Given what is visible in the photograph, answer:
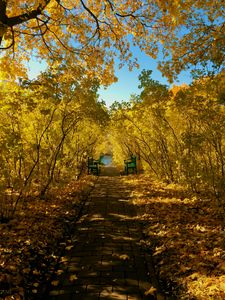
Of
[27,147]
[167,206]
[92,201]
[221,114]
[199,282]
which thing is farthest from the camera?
[92,201]

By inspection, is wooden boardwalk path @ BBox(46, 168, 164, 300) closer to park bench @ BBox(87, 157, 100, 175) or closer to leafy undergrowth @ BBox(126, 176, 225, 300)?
leafy undergrowth @ BBox(126, 176, 225, 300)

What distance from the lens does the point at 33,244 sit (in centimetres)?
620

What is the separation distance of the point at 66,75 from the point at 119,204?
5.12 metres

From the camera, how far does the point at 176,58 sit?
6566mm

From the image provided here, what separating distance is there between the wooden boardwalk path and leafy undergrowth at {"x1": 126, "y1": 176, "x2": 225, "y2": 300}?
365 millimetres

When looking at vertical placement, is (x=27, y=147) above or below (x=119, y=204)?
above

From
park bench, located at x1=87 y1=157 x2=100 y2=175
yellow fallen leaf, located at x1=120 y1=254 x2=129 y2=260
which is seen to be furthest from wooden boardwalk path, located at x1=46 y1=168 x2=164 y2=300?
park bench, located at x1=87 y1=157 x2=100 y2=175


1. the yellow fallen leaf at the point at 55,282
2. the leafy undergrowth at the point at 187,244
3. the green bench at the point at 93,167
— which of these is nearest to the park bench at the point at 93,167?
the green bench at the point at 93,167

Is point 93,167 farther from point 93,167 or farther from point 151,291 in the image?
point 151,291

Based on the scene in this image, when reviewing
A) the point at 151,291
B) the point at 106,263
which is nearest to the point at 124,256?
the point at 106,263

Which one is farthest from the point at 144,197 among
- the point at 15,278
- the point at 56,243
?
the point at 15,278

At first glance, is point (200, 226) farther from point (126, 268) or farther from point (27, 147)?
point (27, 147)

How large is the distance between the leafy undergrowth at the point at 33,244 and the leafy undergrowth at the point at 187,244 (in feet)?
6.90

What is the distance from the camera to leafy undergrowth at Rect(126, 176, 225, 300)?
14.6 ft
